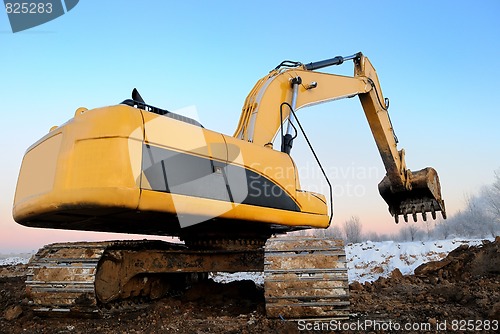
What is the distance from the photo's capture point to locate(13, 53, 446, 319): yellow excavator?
11.4 ft

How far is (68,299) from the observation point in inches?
164

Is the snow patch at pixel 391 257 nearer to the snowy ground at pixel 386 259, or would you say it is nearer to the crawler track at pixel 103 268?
the snowy ground at pixel 386 259

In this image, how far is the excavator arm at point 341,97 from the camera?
5.79m

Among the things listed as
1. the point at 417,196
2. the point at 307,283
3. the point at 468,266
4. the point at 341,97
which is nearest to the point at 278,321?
the point at 307,283

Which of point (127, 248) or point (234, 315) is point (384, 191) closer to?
point (234, 315)

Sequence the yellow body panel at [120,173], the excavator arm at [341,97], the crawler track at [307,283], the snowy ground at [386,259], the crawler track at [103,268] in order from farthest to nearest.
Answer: the snowy ground at [386,259], the excavator arm at [341,97], the crawler track at [103,268], the crawler track at [307,283], the yellow body panel at [120,173]

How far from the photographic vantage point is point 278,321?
12.1ft

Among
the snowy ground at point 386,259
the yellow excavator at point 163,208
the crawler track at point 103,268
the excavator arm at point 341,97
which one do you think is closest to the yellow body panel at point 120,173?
the yellow excavator at point 163,208

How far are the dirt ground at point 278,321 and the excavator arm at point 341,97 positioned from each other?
2176 millimetres

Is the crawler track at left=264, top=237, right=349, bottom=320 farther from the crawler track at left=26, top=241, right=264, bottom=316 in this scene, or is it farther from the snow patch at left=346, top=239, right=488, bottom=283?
the snow patch at left=346, top=239, right=488, bottom=283

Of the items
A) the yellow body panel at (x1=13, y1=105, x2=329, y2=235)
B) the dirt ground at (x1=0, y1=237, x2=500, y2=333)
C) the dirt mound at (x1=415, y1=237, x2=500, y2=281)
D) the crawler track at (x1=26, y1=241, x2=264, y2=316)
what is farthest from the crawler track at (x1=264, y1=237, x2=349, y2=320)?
the dirt mound at (x1=415, y1=237, x2=500, y2=281)

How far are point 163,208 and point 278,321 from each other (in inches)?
57.7

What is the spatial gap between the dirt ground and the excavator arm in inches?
85.7

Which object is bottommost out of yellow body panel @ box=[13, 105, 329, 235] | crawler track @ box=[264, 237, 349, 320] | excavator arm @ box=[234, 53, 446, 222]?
crawler track @ box=[264, 237, 349, 320]
